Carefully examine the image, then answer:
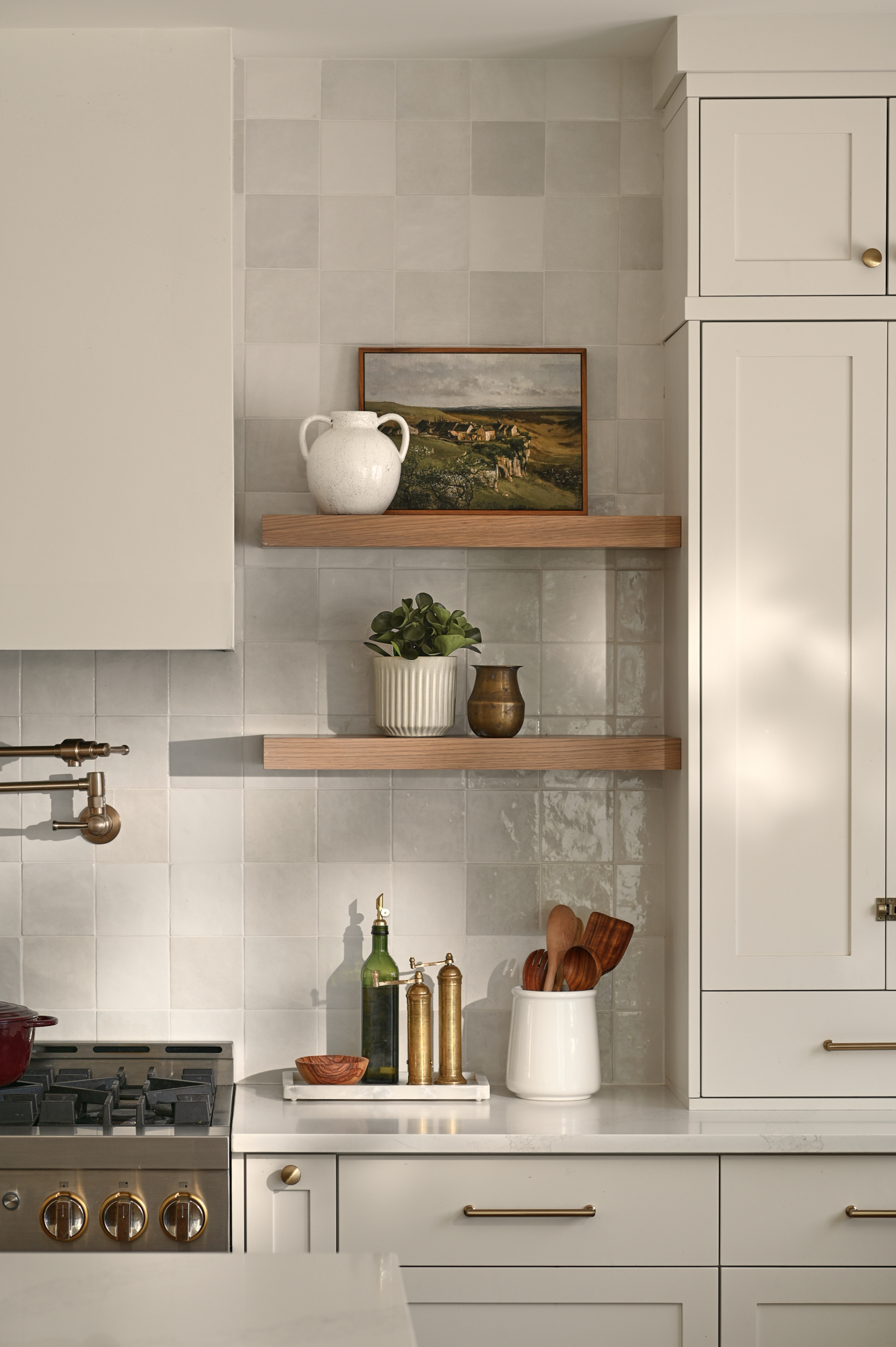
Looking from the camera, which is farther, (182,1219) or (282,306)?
(282,306)

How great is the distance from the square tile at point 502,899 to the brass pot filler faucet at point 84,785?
703 mm

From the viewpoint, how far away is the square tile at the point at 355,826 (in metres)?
2.33

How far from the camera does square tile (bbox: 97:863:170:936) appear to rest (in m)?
2.31

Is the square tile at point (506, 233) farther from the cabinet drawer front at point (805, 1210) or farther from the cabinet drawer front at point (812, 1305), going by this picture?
the cabinet drawer front at point (812, 1305)

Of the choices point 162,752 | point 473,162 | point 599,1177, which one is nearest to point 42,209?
point 473,162

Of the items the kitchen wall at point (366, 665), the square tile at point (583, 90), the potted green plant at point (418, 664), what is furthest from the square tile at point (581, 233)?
the potted green plant at point (418, 664)

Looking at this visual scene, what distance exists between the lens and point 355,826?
233cm

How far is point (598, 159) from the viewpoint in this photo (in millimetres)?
2342

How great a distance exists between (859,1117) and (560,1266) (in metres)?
0.57

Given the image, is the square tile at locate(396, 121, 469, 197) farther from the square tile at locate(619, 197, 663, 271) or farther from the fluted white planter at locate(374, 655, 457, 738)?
the fluted white planter at locate(374, 655, 457, 738)

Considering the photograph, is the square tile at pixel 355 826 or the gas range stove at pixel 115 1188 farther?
the square tile at pixel 355 826

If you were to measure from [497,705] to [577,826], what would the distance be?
330 millimetres

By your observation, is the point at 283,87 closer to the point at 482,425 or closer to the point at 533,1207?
the point at 482,425

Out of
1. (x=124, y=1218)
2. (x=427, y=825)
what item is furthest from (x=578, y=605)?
(x=124, y=1218)
